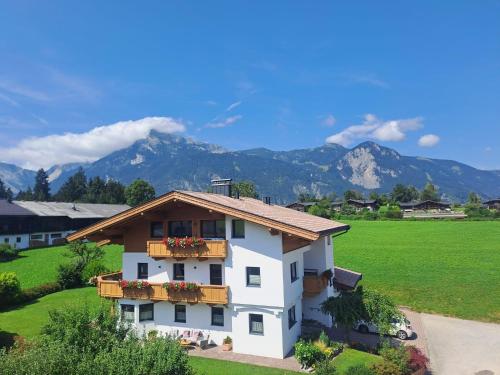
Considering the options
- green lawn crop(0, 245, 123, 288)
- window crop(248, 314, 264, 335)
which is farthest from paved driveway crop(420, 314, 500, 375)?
green lawn crop(0, 245, 123, 288)

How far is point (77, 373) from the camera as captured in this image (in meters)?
10.1

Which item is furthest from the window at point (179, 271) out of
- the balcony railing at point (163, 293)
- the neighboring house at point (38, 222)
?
the neighboring house at point (38, 222)

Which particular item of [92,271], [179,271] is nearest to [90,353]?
[179,271]

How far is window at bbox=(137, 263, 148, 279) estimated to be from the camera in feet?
81.0

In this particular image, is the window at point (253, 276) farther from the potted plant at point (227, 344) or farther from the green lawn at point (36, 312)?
the green lawn at point (36, 312)

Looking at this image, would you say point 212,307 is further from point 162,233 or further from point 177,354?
point 177,354

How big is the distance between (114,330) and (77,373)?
4.96 metres

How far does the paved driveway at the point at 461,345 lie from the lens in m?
19.6

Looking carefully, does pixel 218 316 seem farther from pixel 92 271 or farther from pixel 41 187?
pixel 41 187

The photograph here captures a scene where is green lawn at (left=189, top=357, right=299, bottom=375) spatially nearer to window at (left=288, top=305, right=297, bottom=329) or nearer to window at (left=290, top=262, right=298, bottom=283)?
window at (left=288, top=305, right=297, bottom=329)

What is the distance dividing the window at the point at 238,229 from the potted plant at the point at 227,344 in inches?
226

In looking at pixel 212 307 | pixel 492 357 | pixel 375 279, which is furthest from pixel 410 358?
pixel 375 279

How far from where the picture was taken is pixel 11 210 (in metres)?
65.9

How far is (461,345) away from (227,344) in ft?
44.1
